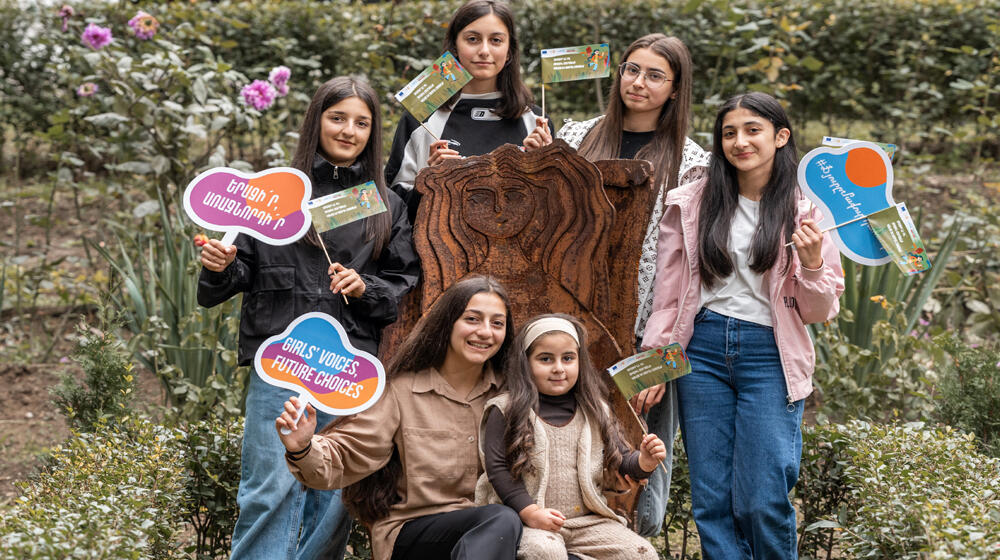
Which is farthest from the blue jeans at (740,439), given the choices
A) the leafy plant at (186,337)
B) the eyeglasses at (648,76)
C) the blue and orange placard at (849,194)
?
the leafy plant at (186,337)

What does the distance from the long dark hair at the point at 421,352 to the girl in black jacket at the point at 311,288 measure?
0.14 meters

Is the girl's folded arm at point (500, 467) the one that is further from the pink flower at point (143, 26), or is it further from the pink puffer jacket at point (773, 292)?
the pink flower at point (143, 26)

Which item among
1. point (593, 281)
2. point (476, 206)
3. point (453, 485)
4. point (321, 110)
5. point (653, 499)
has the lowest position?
point (653, 499)

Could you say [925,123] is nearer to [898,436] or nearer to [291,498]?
[898,436]

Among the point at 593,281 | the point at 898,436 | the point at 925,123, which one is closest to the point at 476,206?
the point at 593,281

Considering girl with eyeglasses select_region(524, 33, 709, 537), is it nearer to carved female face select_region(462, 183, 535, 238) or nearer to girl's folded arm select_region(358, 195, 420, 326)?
carved female face select_region(462, 183, 535, 238)

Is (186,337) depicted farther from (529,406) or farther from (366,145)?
(529,406)

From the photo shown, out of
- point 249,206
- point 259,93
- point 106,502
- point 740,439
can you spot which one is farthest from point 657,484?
point 259,93

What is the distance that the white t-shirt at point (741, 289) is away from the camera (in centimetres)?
295

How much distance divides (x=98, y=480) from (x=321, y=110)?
1234 millimetres

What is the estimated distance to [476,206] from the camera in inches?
134

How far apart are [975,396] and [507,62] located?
214cm

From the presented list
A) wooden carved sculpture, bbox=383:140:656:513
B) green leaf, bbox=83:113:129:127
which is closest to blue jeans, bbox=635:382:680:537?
wooden carved sculpture, bbox=383:140:656:513

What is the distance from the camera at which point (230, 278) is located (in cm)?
287
